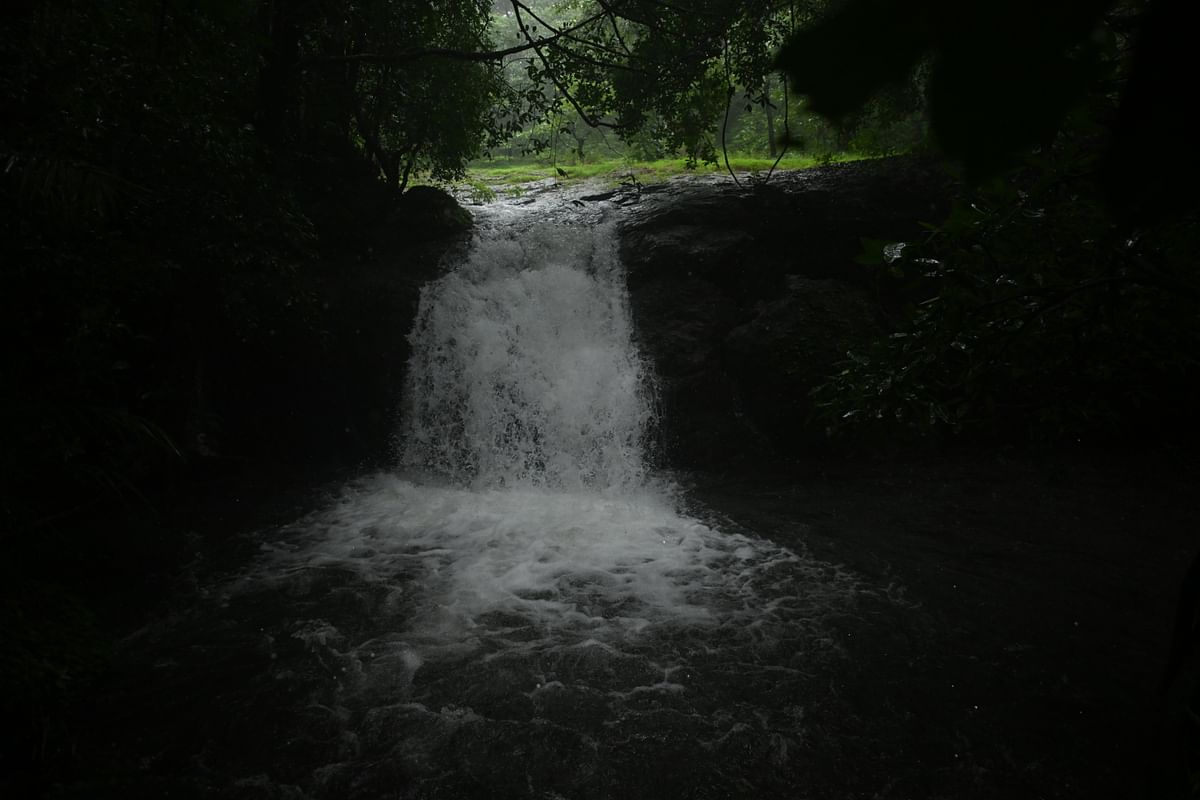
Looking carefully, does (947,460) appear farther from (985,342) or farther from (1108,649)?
(985,342)

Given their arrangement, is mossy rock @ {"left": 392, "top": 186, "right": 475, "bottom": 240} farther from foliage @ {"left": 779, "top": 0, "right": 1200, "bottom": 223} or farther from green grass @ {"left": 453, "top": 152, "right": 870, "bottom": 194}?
foliage @ {"left": 779, "top": 0, "right": 1200, "bottom": 223}

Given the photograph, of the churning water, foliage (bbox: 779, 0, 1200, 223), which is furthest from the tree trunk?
foliage (bbox: 779, 0, 1200, 223)

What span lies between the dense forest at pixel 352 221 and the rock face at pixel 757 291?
3.02ft

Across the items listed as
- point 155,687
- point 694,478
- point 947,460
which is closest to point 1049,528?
point 947,460

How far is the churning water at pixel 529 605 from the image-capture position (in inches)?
155

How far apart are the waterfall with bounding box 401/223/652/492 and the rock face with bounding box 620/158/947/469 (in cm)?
55

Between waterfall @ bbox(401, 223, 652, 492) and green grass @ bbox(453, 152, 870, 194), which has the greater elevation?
green grass @ bbox(453, 152, 870, 194)

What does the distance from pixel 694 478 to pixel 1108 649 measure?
5.03 m

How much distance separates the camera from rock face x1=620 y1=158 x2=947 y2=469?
9.59 m

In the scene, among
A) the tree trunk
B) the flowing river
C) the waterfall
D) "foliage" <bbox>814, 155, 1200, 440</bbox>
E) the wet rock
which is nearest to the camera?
"foliage" <bbox>814, 155, 1200, 440</bbox>

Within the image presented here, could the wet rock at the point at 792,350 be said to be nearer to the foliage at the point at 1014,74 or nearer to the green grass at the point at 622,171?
the green grass at the point at 622,171

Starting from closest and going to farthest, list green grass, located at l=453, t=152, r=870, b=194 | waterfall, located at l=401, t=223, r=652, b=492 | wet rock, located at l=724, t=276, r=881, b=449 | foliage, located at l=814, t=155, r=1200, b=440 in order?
foliage, located at l=814, t=155, r=1200, b=440 < wet rock, located at l=724, t=276, r=881, b=449 < waterfall, located at l=401, t=223, r=652, b=492 < green grass, located at l=453, t=152, r=870, b=194

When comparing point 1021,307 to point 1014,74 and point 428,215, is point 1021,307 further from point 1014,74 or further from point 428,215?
point 428,215

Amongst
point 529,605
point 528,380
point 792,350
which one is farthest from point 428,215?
point 529,605
